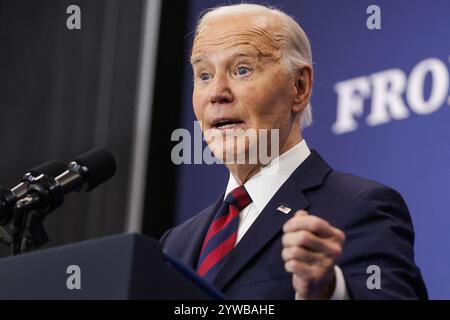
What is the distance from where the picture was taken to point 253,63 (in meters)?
2.20

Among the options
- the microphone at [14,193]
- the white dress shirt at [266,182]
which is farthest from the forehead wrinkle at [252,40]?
the microphone at [14,193]

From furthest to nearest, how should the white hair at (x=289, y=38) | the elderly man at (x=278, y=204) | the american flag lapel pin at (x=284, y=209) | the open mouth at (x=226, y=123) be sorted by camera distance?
the white hair at (x=289, y=38) < the open mouth at (x=226, y=123) < the american flag lapel pin at (x=284, y=209) < the elderly man at (x=278, y=204)

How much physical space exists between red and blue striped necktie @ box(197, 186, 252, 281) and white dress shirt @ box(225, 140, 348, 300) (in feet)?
0.05

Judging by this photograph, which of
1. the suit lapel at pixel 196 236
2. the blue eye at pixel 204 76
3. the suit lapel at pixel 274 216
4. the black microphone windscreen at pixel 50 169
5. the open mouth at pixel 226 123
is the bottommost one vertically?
the suit lapel at pixel 196 236

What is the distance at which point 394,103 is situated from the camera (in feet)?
8.64

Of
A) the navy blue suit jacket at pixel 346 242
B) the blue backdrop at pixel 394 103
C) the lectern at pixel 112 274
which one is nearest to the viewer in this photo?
the lectern at pixel 112 274

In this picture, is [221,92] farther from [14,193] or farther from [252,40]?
[14,193]

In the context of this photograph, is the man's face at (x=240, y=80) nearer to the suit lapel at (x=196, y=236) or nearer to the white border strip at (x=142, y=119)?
the suit lapel at (x=196, y=236)

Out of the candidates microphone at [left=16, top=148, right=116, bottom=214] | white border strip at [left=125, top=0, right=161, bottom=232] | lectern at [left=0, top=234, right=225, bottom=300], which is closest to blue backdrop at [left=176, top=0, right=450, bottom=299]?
white border strip at [left=125, top=0, right=161, bottom=232]

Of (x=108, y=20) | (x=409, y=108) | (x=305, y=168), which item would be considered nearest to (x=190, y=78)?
(x=108, y=20)

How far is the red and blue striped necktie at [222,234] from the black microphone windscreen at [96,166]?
0.96 ft

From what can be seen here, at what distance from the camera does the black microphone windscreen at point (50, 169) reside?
71.6 inches

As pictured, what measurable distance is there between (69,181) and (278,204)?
0.47m

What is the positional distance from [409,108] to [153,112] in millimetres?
1344
